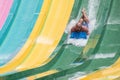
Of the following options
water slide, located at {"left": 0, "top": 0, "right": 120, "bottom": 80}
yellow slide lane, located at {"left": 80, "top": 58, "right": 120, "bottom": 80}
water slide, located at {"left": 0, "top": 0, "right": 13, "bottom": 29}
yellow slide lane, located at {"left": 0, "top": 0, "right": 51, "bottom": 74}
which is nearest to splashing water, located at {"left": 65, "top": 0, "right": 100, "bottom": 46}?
water slide, located at {"left": 0, "top": 0, "right": 120, "bottom": 80}

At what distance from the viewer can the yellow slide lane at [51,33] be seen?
2.12 metres

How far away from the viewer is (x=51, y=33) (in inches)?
91.5

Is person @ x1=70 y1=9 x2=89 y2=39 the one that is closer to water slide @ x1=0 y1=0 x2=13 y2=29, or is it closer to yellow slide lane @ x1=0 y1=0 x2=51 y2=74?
yellow slide lane @ x1=0 y1=0 x2=51 y2=74

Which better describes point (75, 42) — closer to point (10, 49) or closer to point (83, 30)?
point (83, 30)

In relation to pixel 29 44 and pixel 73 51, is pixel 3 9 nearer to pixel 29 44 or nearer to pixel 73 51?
pixel 29 44

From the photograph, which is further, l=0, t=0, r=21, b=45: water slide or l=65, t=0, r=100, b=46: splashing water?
l=65, t=0, r=100, b=46: splashing water

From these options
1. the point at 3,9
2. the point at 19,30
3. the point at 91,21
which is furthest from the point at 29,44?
the point at 91,21

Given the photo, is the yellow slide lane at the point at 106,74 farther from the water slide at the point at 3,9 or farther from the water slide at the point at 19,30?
the water slide at the point at 3,9

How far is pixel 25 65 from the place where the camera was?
2004 millimetres

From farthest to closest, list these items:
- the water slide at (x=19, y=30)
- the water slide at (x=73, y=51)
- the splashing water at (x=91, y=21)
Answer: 1. the splashing water at (x=91, y=21)
2. the water slide at (x=19, y=30)
3. the water slide at (x=73, y=51)

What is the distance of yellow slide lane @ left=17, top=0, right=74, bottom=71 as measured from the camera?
2.12m

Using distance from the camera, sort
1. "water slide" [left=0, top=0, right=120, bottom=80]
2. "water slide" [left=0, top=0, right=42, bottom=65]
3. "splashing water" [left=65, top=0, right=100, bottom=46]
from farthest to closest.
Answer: "splashing water" [left=65, top=0, right=100, bottom=46]
"water slide" [left=0, top=0, right=42, bottom=65]
"water slide" [left=0, top=0, right=120, bottom=80]

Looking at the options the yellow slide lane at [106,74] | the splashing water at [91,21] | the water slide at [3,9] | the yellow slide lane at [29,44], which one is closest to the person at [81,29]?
the splashing water at [91,21]

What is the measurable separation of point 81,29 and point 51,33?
26cm
